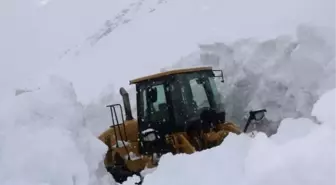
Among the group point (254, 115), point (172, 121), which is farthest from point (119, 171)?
point (254, 115)

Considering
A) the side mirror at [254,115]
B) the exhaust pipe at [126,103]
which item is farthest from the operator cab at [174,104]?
the exhaust pipe at [126,103]

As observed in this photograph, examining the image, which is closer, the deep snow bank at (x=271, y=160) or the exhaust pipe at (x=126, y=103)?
the deep snow bank at (x=271, y=160)

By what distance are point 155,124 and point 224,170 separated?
3.54m

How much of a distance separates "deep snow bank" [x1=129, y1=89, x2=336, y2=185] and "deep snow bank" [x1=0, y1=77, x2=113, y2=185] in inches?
38.7

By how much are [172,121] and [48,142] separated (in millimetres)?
2299

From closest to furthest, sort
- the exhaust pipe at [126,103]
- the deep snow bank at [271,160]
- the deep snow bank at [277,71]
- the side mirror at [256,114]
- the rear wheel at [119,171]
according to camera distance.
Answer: the deep snow bank at [271,160] < the rear wheel at [119,171] < the side mirror at [256,114] < the exhaust pipe at [126,103] < the deep snow bank at [277,71]

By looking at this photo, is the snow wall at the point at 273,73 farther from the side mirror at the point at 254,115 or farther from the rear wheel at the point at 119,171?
the rear wheel at the point at 119,171

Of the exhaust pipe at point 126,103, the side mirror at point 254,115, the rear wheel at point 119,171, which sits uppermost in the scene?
the exhaust pipe at point 126,103

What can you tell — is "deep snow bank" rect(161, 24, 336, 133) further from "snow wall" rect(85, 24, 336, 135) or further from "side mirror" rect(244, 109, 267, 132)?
"side mirror" rect(244, 109, 267, 132)

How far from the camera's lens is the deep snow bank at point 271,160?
2904mm

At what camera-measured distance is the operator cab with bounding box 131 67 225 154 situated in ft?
21.8

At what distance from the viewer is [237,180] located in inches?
126

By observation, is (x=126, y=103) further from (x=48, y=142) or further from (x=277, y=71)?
(x=48, y=142)

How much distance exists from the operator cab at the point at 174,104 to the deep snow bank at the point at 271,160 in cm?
284
